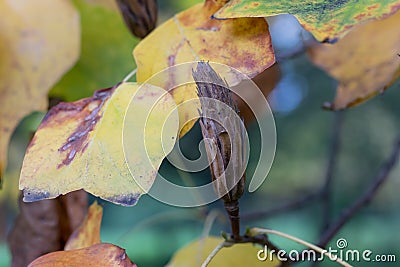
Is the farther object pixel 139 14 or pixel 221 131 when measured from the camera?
pixel 139 14

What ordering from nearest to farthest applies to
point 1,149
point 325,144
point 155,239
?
point 1,149, point 155,239, point 325,144

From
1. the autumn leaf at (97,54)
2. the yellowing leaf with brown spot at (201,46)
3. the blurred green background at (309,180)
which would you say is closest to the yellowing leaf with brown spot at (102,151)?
the yellowing leaf with brown spot at (201,46)

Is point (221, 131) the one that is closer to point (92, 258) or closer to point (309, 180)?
point (92, 258)

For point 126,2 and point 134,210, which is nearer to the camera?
point 126,2

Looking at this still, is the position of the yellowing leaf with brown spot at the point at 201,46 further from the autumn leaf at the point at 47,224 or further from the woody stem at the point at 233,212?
the autumn leaf at the point at 47,224

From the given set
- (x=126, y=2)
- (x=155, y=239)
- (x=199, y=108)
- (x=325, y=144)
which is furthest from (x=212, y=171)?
(x=325, y=144)

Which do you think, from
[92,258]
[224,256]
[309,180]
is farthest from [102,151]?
[309,180]

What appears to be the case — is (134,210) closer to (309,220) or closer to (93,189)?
(309,220)

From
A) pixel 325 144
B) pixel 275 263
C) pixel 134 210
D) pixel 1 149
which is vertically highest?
pixel 1 149
